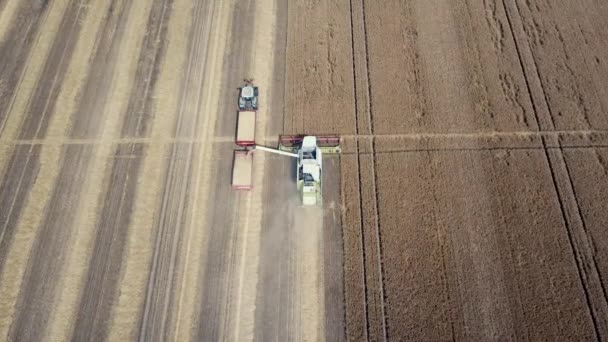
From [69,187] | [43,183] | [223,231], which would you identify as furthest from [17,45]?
[223,231]

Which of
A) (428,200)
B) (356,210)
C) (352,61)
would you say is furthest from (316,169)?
(352,61)

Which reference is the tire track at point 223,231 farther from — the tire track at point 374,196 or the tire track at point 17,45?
the tire track at point 17,45

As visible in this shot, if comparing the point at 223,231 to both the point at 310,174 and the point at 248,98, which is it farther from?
the point at 248,98

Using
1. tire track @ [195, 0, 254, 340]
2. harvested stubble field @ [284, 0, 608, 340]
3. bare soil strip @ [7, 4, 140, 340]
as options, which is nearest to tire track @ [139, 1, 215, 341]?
tire track @ [195, 0, 254, 340]

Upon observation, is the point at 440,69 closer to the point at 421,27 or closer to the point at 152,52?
the point at 421,27

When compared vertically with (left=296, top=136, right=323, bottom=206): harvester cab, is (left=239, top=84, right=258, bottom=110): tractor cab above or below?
above

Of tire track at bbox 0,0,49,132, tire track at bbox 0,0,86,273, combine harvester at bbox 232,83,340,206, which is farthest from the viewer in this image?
tire track at bbox 0,0,49,132

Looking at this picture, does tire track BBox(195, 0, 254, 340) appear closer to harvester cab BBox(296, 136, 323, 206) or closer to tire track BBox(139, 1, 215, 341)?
tire track BBox(139, 1, 215, 341)
